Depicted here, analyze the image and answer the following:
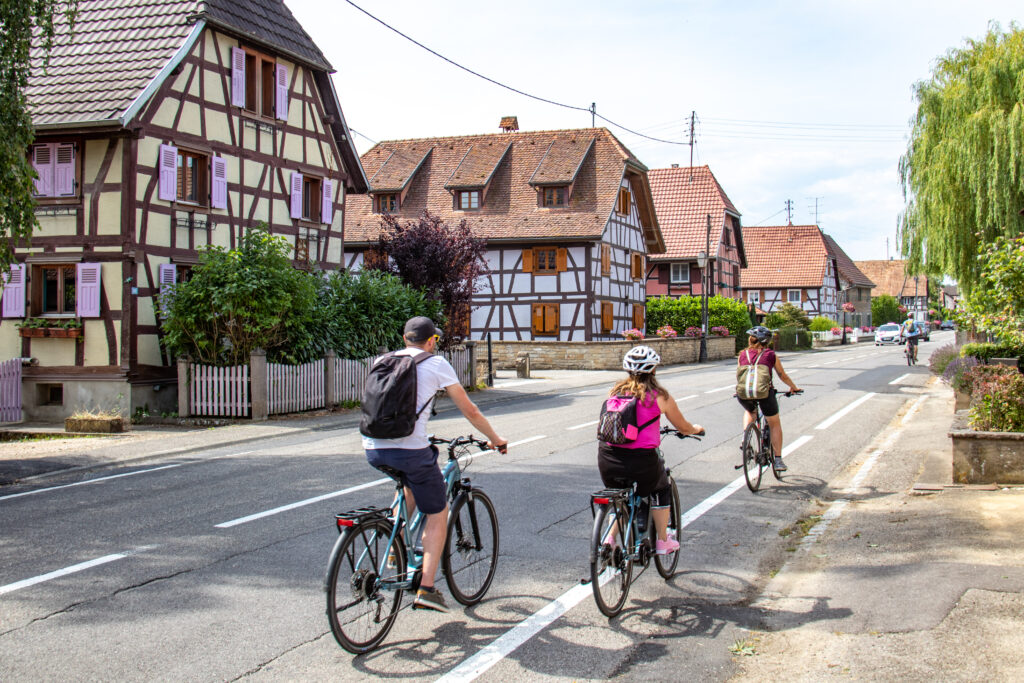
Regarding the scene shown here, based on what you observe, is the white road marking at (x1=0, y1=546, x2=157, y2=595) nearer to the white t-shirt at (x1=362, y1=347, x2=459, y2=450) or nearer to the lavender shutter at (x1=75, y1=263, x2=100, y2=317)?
the white t-shirt at (x1=362, y1=347, x2=459, y2=450)

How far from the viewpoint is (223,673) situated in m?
4.61

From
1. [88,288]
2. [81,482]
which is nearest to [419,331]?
[81,482]

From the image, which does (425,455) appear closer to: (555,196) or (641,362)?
(641,362)

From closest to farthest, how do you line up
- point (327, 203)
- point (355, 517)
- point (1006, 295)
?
point (355, 517), point (1006, 295), point (327, 203)

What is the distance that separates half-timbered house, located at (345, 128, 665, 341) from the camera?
41094 millimetres

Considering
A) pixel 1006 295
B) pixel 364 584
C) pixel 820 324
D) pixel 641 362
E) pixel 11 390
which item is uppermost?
pixel 1006 295

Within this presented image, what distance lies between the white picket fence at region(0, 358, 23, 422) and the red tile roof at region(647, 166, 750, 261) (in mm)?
39175

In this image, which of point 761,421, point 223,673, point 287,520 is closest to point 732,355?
point 761,421

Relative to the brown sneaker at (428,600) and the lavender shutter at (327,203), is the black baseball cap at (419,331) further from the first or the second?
the lavender shutter at (327,203)

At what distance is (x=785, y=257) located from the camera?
259ft

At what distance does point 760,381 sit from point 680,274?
46.0m

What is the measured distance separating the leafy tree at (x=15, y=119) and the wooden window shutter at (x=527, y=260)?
29983 mm

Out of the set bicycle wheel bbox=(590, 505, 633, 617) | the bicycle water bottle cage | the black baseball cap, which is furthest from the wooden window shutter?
the bicycle water bottle cage

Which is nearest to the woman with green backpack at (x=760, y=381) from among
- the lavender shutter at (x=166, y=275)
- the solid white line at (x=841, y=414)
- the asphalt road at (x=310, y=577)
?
the asphalt road at (x=310, y=577)
